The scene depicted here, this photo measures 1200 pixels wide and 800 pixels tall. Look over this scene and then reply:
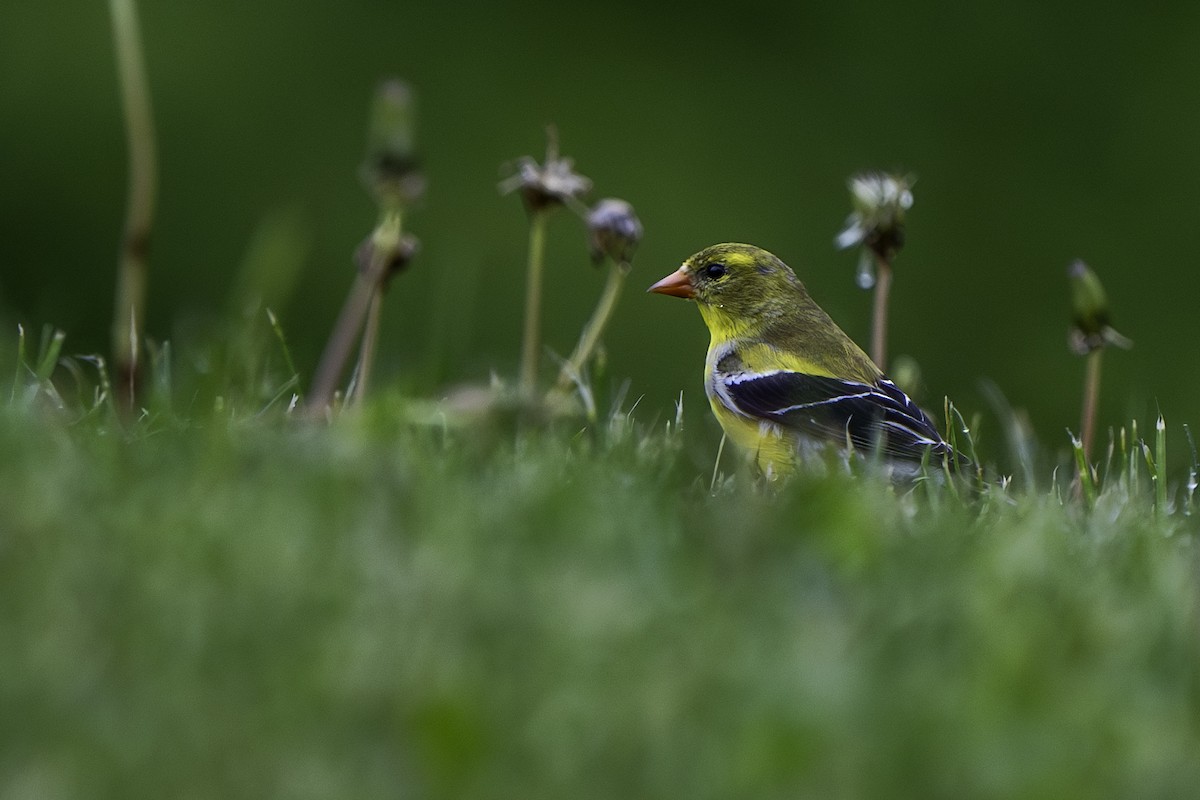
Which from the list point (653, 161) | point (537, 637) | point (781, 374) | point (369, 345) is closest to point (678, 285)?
point (781, 374)

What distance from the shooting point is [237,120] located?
375 inches

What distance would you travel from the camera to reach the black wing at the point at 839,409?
378 centimetres

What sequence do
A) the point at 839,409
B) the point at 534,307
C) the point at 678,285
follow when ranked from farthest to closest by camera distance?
the point at 678,285
the point at 839,409
the point at 534,307

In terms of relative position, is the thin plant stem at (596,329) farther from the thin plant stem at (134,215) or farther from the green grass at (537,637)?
the green grass at (537,637)

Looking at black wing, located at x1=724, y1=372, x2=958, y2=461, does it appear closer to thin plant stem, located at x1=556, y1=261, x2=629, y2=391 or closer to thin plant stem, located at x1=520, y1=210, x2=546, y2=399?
thin plant stem, located at x1=556, y1=261, x2=629, y2=391

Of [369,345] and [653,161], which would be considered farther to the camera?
[653,161]

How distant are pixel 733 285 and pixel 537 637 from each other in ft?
9.36

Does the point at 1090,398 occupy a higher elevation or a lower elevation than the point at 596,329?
lower

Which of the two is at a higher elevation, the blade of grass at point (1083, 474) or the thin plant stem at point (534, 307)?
the thin plant stem at point (534, 307)

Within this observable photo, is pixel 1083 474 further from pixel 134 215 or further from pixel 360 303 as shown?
pixel 134 215

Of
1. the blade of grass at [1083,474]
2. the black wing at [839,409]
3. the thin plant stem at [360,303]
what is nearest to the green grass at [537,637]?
the thin plant stem at [360,303]

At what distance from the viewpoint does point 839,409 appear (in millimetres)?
3906

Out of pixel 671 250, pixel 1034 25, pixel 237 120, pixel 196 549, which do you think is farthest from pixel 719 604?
pixel 1034 25

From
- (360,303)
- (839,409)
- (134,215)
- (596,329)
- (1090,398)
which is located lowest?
(839,409)
